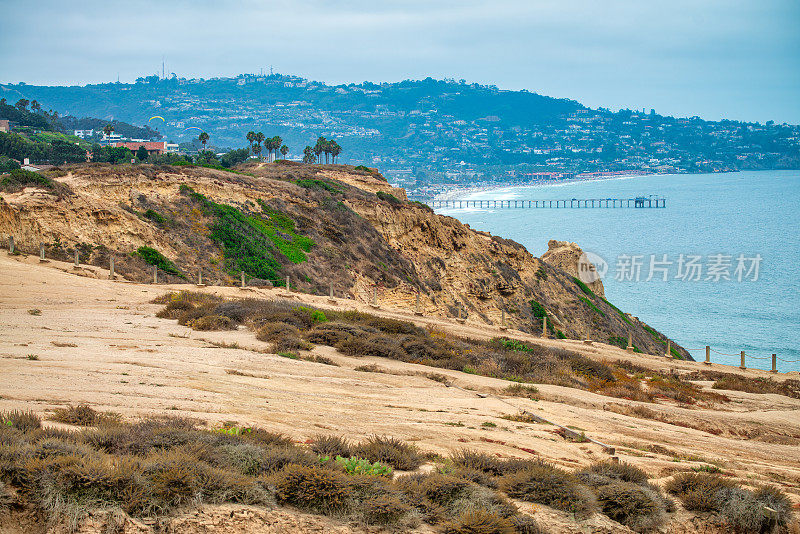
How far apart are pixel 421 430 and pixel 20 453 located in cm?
645

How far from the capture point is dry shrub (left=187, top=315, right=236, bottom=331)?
1927 centimetres

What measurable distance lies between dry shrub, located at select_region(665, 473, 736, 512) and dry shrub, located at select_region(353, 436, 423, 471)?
3.81 m

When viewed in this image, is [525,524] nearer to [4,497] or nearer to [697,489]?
[697,489]

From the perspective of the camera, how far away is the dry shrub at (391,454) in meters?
9.23

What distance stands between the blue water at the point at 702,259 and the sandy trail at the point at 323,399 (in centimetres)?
4385

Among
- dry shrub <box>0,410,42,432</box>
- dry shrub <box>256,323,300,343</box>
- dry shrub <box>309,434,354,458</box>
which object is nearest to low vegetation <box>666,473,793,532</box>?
dry shrub <box>309,434,354,458</box>

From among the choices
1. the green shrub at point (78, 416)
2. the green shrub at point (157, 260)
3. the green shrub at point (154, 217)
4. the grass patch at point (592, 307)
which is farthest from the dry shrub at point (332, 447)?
the grass patch at point (592, 307)

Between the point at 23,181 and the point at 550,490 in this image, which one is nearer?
the point at 550,490

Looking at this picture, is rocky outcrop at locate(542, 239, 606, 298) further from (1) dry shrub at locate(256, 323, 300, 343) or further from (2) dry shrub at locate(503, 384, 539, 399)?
(2) dry shrub at locate(503, 384, 539, 399)

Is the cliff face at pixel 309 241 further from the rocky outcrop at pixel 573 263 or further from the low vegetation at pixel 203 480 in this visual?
the low vegetation at pixel 203 480

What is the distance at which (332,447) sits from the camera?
9289 mm

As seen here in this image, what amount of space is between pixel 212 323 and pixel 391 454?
11601mm

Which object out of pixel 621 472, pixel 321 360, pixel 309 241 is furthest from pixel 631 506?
pixel 309 241

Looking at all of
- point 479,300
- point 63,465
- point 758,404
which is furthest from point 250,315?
point 479,300
